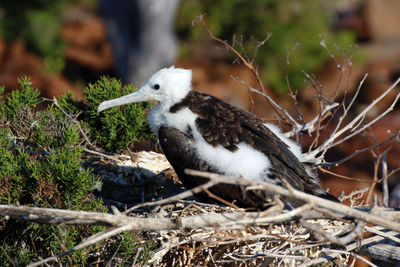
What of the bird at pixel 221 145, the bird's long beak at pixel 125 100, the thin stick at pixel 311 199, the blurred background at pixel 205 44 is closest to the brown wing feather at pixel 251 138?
the bird at pixel 221 145

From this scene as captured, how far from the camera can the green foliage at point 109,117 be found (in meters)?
3.94

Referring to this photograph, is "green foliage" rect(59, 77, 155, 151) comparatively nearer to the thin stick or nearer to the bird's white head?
the bird's white head

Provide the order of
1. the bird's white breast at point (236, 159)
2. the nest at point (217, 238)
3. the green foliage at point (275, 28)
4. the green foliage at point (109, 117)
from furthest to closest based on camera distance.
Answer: the green foliage at point (275, 28) < the green foliage at point (109, 117) < the bird's white breast at point (236, 159) < the nest at point (217, 238)

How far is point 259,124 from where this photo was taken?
11.6 ft

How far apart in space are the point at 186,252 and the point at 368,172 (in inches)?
189

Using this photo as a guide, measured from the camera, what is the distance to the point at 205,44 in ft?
43.8

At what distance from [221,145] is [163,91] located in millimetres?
593

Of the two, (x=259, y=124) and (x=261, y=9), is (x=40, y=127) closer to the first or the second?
(x=259, y=124)

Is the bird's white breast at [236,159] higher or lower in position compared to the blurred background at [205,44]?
lower

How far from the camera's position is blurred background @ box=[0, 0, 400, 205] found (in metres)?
10.3

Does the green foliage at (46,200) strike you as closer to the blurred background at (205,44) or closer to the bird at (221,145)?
the bird at (221,145)

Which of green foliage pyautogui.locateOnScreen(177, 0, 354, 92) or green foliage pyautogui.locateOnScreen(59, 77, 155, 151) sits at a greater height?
green foliage pyautogui.locateOnScreen(177, 0, 354, 92)

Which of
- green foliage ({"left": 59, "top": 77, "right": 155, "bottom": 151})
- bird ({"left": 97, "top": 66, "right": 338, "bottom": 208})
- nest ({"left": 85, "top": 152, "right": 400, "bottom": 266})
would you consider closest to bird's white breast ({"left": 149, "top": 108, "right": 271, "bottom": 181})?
bird ({"left": 97, "top": 66, "right": 338, "bottom": 208})

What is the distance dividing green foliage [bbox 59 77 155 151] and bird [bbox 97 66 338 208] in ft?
1.01
